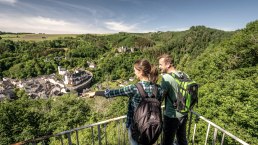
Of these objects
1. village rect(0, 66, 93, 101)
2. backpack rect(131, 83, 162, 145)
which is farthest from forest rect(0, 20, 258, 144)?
village rect(0, 66, 93, 101)

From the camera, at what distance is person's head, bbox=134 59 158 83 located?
214 cm

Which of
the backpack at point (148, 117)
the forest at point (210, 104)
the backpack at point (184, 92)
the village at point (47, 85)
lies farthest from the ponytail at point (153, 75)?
the village at point (47, 85)

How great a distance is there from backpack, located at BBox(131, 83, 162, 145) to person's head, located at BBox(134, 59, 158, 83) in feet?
0.44

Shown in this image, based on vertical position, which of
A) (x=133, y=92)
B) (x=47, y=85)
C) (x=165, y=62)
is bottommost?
(x=47, y=85)

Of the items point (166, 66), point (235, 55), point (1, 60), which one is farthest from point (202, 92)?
point (1, 60)

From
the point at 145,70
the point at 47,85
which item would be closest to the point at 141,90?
the point at 145,70

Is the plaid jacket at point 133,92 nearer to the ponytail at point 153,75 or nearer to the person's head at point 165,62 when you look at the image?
the ponytail at point 153,75

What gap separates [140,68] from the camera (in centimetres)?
215

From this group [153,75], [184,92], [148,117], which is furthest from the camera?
[184,92]

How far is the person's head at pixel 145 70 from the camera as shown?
2137 mm

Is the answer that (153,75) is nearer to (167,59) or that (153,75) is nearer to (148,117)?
(148,117)

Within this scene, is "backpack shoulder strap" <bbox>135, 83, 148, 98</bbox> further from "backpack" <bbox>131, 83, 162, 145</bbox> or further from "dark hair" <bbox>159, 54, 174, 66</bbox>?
"dark hair" <bbox>159, 54, 174, 66</bbox>

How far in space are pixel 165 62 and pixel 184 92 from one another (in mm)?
544

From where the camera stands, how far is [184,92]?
263 centimetres
